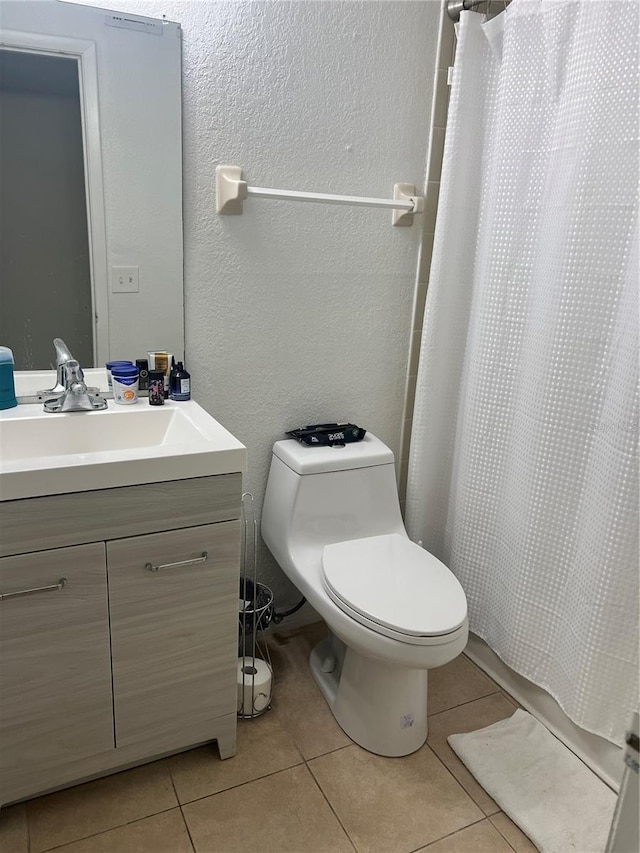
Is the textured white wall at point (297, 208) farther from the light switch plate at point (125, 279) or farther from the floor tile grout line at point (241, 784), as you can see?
the floor tile grout line at point (241, 784)

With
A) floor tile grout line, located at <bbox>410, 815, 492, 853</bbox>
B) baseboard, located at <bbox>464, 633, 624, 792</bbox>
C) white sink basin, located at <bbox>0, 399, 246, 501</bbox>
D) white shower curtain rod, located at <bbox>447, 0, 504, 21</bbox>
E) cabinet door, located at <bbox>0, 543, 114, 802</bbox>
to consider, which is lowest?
floor tile grout line, located at <bbox>410, 815, 492, 853</bbox>

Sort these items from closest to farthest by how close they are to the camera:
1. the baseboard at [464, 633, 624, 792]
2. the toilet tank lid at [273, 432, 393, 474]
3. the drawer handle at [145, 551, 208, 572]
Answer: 1. the drawer handle at [145, 551, 208, 572]
2. the baseboard at [464, 633, 624, 792]
3. the toilet tank lid at [273, 432, 393, 474]

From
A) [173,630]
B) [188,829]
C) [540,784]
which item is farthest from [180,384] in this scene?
[540,784]

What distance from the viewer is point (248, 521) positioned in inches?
74.4

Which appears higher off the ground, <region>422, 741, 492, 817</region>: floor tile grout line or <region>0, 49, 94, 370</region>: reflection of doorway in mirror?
<region>0, 49, 94, 370</region>: reflection of doorway in mirror

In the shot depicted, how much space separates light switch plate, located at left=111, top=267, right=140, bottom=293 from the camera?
154 cm

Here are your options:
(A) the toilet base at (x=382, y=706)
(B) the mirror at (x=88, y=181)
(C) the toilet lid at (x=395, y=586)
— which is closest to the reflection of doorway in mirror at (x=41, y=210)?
(B) the mirror at (x=88, y=181)

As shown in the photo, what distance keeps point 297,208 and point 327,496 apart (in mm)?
817

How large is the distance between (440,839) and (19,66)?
1961mm

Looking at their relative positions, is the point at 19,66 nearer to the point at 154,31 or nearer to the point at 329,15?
the point at 154,31

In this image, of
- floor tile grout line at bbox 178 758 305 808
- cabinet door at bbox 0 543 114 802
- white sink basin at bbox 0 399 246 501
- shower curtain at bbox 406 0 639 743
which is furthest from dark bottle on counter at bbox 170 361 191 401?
floor tile grout line at bbox 178 758 305 808

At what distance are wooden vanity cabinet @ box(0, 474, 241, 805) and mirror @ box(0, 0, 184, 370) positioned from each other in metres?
0.53

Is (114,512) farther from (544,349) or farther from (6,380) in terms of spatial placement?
(544,349)

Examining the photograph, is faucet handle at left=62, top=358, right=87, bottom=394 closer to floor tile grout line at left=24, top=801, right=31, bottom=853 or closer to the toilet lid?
the toilet lid
